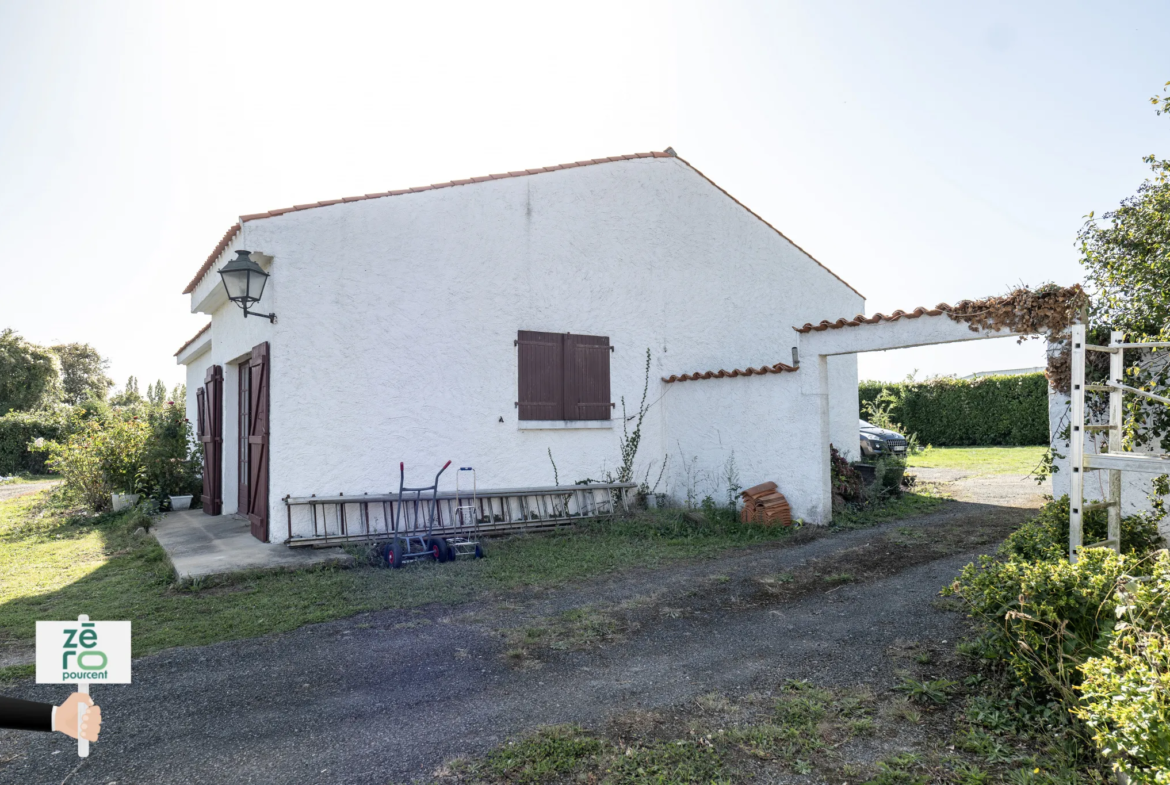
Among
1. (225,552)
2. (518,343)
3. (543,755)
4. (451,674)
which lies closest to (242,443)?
(225,552)

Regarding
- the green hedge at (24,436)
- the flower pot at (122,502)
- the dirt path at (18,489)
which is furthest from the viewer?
the green hedge at (24,436)

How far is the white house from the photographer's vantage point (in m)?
7.65

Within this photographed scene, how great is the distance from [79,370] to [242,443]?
1388 inches

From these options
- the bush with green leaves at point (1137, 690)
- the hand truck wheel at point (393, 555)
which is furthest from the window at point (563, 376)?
the bush with green leaves at point (1137, 690)

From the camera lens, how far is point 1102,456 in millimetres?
3895

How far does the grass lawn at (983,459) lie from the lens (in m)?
14.3

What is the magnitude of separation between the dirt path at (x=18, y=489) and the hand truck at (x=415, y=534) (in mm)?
11624

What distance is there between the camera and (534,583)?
6.23m

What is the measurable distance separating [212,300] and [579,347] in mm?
5292

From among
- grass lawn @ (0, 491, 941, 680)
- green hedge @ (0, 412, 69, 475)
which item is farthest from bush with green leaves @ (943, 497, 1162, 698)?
green hedge @ (0, 412, 69, 475)

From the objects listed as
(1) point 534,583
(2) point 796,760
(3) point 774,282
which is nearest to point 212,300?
(1) point 534,583

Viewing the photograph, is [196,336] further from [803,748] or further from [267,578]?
[803,748]

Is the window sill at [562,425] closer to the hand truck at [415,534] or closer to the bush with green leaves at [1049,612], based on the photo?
the hand truck at [415,534]

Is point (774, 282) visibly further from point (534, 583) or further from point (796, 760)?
point (796, 760)
